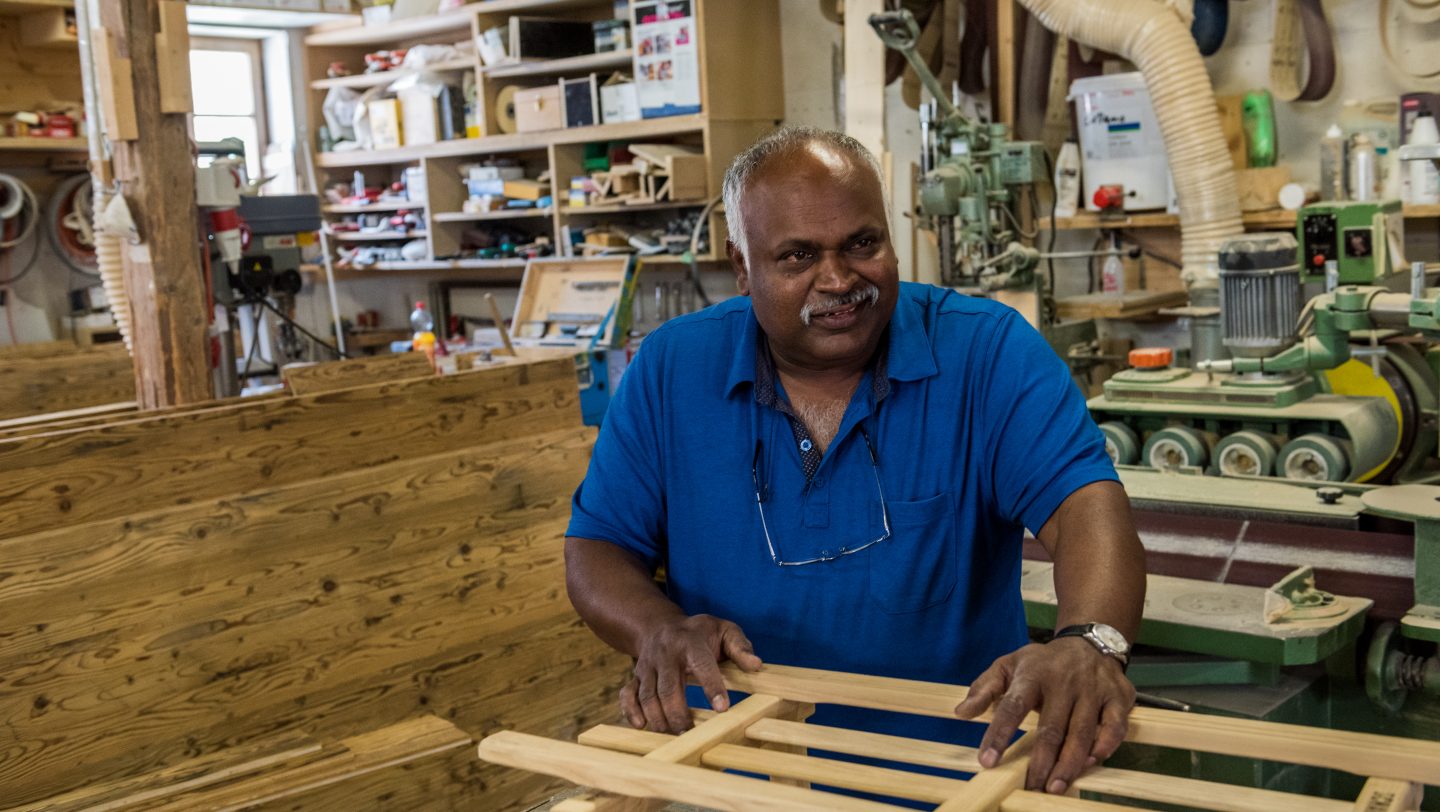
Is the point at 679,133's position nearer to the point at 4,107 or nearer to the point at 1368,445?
the point at 4,107

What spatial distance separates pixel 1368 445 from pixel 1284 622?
1.02m

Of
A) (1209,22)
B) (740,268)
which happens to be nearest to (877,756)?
(740,268)

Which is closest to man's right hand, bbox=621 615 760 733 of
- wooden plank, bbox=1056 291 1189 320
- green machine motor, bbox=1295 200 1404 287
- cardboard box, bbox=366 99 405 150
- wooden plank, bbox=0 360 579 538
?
wooden plank, bbox=0 360 579 538

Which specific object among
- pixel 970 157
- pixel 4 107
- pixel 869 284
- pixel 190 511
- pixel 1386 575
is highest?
pixel 4 107

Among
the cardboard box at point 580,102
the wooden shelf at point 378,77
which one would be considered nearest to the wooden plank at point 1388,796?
the cardboard box at point 580,102

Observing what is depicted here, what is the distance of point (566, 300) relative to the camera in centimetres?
623

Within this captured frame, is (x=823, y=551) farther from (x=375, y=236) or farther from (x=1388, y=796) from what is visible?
(x=375, y=236)

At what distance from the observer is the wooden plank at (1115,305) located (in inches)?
183

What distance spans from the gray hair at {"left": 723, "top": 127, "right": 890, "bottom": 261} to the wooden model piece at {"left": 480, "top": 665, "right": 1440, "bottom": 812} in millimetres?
579

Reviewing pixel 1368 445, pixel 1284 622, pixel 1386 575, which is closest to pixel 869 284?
pixel 1284 622

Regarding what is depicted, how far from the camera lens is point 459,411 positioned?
3650 mm

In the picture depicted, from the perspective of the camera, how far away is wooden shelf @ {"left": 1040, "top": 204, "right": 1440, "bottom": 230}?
4281mm

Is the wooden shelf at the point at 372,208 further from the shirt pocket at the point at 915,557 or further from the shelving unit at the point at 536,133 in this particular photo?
the shirt pocket at the point at 915,557

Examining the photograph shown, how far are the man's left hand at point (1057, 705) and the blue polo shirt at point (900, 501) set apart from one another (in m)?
0.31
